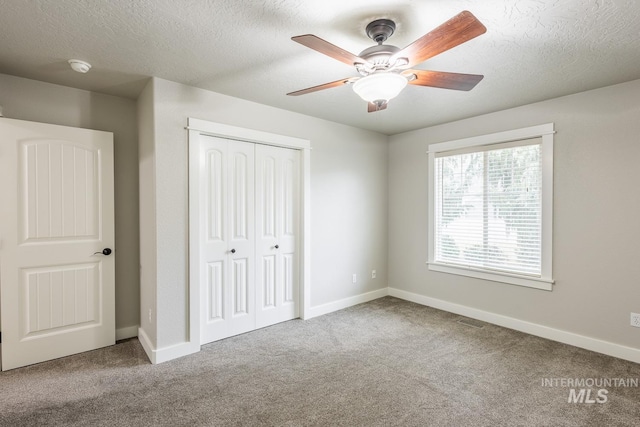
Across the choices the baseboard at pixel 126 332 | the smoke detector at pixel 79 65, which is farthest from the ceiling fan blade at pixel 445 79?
the baseboard at pixel 126 332

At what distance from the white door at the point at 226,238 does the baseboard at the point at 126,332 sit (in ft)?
2.68

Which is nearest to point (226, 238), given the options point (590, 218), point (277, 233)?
point (277, 233)

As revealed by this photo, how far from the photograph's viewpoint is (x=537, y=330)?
3385mm

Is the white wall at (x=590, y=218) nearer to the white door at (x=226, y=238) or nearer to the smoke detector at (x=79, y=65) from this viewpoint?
the white door at (x=226, y=238)

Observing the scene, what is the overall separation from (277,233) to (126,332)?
1.86 meters

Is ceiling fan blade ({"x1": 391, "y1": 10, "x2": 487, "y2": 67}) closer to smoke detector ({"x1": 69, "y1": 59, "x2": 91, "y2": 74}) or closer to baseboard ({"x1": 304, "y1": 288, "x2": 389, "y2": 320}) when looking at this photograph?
smoke detector ({"x1": 69, "y1": 59, "x2": 91, "y2": 74})

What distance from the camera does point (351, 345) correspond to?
10.4 ft

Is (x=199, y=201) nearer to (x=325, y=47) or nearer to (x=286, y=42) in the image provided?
(x=286, y=42)

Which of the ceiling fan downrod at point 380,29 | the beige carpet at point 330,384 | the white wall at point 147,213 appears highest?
the ceiling fan downrod at point 380,29

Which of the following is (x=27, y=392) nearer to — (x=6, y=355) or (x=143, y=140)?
(x=6, y=355)

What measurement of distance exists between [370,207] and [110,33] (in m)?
3.52

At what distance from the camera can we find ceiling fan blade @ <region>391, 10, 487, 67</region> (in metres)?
1.39

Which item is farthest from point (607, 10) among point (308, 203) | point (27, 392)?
point (27, 392)

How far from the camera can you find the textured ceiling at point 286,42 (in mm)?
1813
